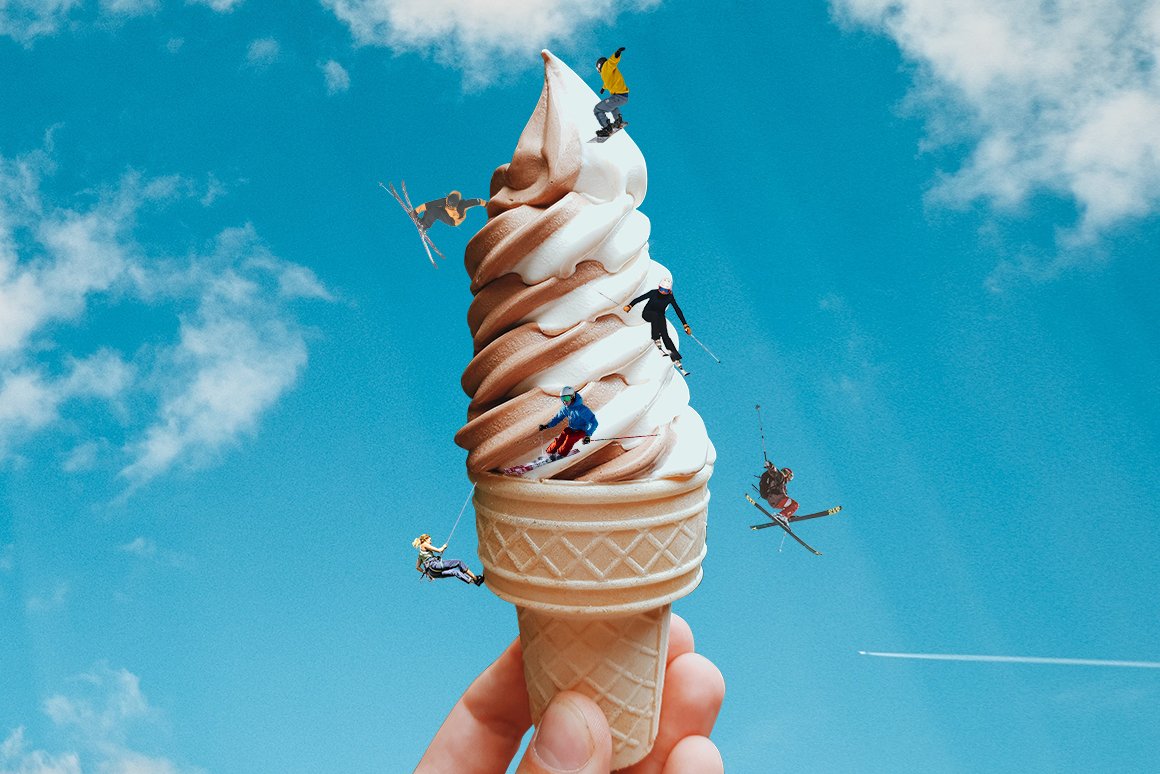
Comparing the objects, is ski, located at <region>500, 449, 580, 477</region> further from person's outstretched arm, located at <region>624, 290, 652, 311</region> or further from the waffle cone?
person's outstretched arm, located at <region>624, 290, 652, 311</region>

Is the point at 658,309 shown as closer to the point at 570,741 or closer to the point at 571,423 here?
the point at 571,423

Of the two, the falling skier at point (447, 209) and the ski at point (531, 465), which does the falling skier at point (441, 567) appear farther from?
the falling skier at point (447, 209)

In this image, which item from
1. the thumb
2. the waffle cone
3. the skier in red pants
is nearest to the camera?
the waffle cone

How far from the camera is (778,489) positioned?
165 inches

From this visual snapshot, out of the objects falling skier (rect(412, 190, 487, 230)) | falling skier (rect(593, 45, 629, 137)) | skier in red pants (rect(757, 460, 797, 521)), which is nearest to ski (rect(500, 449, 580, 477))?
skier in red pants (rect(757, 460, 797, 521))

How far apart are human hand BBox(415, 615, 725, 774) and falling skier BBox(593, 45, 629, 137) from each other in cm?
284

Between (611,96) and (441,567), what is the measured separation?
254cm

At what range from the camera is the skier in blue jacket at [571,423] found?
368 centimetres

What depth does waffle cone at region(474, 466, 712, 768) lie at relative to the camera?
147 inches

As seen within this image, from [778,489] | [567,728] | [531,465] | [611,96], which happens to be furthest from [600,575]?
[611,96]

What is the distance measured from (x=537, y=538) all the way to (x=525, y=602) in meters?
0.35

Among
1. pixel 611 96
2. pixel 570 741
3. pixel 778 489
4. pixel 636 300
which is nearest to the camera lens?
pixel 611 96

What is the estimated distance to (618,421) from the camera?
377 cm

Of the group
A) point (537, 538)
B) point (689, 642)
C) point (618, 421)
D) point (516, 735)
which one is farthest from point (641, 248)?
point (516, 735)
